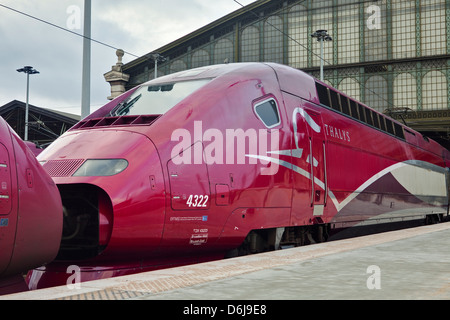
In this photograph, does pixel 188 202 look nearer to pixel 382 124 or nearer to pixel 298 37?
pixel 382 124

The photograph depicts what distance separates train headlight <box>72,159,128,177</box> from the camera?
7328 mm

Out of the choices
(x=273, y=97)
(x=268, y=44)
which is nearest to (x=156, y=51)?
(x=268, y=44)

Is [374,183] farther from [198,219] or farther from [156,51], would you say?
[156,51]

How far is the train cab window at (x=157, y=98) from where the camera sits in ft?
28.8

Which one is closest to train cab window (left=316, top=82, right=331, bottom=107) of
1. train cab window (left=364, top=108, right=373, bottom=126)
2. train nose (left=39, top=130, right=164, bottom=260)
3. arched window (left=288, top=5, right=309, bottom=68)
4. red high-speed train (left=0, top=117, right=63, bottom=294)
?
train cab window (left=364, top=108, right=373, bottom=126)

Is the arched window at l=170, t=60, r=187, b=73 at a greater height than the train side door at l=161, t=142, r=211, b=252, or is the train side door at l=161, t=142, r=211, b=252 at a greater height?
the arched window at l=170, t=60, r=187, b=73

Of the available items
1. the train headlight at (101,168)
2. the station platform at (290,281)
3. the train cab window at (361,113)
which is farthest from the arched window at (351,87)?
the train headlight at (101,168)

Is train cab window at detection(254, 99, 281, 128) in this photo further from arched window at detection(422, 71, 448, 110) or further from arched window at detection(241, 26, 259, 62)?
arched window at detection(241, 26, 259, 62)

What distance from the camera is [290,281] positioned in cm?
540

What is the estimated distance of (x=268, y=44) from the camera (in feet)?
125

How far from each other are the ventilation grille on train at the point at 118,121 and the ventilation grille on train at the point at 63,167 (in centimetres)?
103

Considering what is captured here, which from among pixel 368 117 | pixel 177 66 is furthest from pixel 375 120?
pixel 177 66

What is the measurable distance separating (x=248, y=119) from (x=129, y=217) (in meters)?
2.88

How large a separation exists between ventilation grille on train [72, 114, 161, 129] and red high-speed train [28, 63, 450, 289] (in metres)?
0.03
